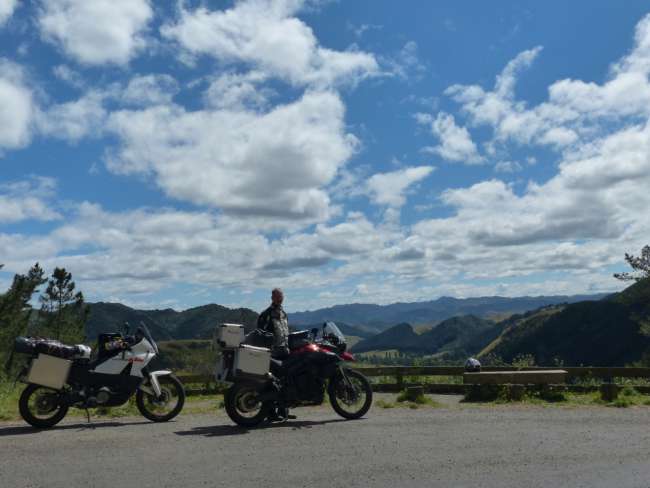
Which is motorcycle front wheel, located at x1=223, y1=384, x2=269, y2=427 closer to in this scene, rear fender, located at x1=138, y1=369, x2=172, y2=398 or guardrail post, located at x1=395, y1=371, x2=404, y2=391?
rear fender, located at x1=138, y1=369, x2=172, y2=398

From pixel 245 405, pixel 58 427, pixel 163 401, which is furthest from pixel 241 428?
pixel 58 427

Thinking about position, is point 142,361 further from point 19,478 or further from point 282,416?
point 19,478

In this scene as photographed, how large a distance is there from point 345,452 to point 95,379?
15.0 ft

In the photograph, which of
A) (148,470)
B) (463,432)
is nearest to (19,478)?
(148,470)

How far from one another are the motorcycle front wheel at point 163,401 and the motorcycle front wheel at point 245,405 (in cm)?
120

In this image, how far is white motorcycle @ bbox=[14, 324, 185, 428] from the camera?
918cm

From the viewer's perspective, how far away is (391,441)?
7840 mm

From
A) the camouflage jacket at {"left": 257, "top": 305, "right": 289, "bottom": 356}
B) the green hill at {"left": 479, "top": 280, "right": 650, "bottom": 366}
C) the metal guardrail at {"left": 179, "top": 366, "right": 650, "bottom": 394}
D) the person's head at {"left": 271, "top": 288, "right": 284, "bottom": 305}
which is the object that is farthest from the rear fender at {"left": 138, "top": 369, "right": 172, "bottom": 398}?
the green hill at {"left": 479, "top": 280, "right": 650, "bottom": 366}

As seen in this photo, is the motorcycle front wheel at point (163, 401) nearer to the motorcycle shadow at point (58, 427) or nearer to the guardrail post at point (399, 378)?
the motorcycle shadow at point (58, 427)

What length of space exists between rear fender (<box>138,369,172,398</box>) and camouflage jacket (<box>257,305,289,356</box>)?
1821mm

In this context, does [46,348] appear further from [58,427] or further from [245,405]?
[245,405]

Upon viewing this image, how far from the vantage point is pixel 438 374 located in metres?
15.1

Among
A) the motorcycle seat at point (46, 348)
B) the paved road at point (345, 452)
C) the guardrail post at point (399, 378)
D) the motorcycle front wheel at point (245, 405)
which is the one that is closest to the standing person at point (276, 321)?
the motorcycle front wheel at point (245, 405)

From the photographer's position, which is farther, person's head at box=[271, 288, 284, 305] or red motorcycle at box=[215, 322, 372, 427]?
person's head at box=[271, 288, 284, 305]
